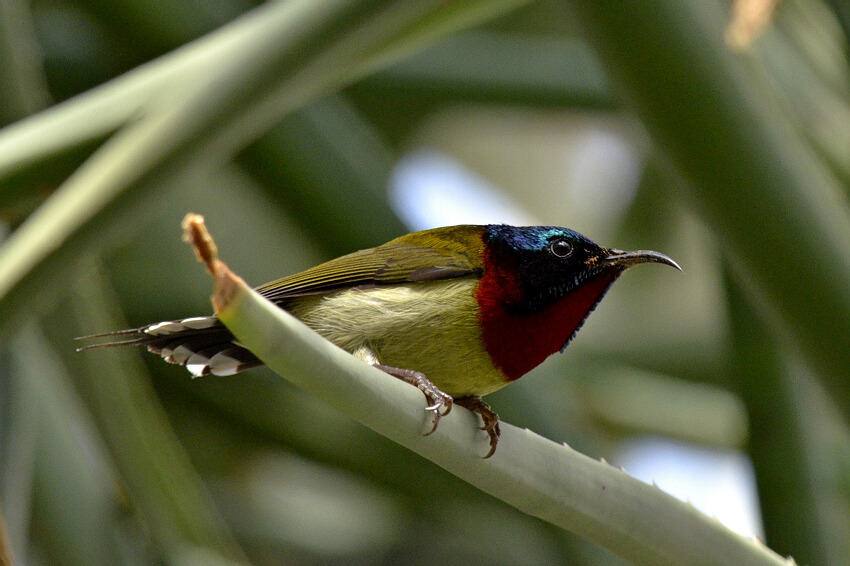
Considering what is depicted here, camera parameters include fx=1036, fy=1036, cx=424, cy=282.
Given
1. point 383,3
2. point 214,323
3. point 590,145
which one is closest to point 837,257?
point 383,3

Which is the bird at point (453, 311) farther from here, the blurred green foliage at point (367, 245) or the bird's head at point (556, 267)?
the blurred green foliage at point (367, 245)

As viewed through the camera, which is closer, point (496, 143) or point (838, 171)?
point (838, 171)

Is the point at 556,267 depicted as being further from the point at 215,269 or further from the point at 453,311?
the point at 215,269

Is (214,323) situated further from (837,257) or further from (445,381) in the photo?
(837,257)

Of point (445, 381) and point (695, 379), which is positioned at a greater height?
point (445, 381)

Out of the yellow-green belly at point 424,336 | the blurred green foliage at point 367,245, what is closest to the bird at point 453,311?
the yellow-green belly at point 424,336

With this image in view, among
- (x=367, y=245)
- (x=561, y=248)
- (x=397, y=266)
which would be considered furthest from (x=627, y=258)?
(x=367, y=245)

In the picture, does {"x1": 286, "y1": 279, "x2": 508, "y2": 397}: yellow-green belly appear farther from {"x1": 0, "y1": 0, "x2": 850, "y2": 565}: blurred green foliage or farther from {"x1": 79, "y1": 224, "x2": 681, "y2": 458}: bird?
{"x1": 0, "y1": 0, "x2": 850, "y2": 565}: blurred green foliage
